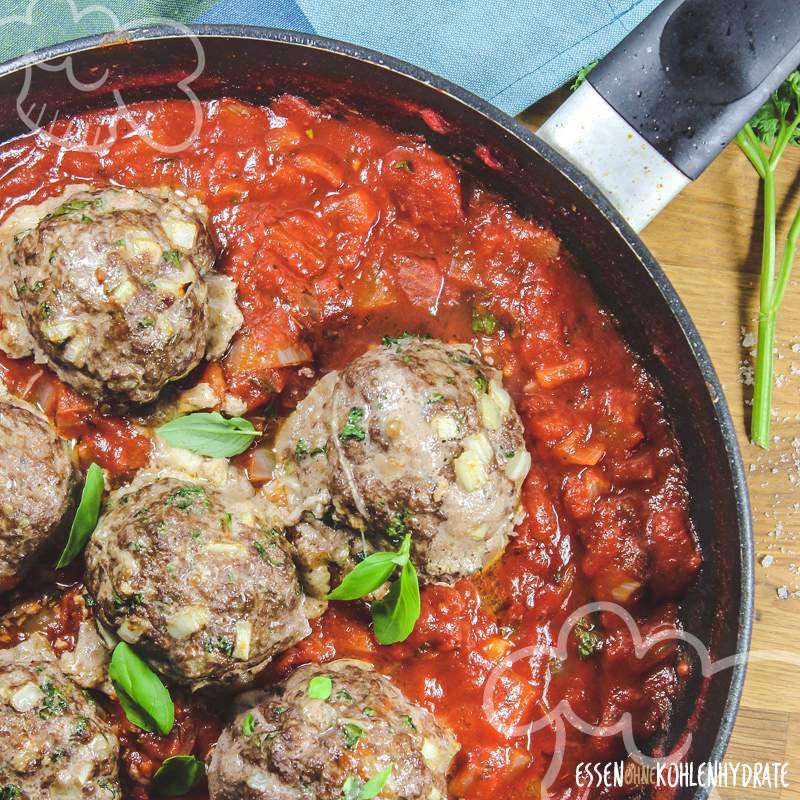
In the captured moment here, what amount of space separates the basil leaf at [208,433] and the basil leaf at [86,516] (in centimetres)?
33

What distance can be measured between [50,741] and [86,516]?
815mm

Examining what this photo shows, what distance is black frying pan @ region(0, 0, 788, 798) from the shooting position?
3523 mm

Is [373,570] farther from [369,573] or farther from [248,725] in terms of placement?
[248,725]

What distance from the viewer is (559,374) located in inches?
152

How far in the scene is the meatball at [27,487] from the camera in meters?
3.20

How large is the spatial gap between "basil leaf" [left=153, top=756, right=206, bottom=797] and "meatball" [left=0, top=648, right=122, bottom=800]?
7.1 inches

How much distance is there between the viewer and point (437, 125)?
3.88m

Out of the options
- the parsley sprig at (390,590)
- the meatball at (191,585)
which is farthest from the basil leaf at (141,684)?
the parsley sprig at (390,590)

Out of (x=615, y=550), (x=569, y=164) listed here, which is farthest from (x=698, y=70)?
(x=615, y=550)

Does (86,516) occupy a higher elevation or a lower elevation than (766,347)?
lower

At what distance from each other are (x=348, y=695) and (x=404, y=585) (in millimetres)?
479

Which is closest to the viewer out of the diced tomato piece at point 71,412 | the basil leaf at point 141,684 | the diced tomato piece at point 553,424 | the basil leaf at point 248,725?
the basil leaf at point 141,684

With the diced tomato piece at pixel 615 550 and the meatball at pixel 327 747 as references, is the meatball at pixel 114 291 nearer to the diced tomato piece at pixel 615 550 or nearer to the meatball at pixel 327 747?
the meatball at pixel 327 747

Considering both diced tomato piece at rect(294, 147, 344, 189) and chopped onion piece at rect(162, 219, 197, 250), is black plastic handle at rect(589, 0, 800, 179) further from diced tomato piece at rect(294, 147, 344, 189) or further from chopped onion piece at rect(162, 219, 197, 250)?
chopped onion piece at rect(162, 219, 197, 250)
